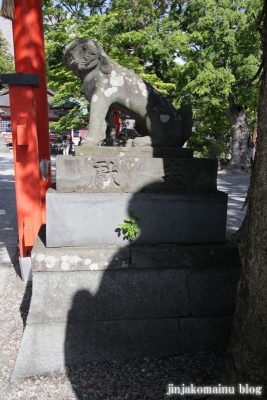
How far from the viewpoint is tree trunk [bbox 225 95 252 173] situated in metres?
A: 15.3

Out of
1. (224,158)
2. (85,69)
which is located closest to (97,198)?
(85,69)

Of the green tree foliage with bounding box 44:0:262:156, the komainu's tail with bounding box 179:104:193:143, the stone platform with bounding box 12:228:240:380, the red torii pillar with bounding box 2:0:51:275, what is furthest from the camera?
the green tree foliage with bounding box 44:0:262:156

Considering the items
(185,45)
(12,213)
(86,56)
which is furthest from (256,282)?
(185,45)

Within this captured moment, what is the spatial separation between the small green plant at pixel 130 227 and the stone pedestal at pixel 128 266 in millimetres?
47

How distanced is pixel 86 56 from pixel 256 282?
2.33m

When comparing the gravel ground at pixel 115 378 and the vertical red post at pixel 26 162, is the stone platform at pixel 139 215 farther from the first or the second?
the vertical red post at pixel 26 162

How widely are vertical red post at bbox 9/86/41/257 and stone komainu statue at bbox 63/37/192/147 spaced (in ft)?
3.32

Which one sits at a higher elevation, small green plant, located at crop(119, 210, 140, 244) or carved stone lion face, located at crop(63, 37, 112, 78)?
carved stone lion face, located at crop(63, 37, 112, 78)

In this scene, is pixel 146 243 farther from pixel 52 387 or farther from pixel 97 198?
pixel 52 387

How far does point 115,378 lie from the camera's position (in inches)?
100.0

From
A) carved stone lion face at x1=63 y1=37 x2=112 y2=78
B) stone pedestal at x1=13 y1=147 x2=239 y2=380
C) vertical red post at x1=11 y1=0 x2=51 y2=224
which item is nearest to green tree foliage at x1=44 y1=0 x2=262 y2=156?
vertical red post at x1=11 y1=0 x2=51 y2=224

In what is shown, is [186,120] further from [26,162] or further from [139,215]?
[26,162]

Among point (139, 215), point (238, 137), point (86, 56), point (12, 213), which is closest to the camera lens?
point (139, 215)

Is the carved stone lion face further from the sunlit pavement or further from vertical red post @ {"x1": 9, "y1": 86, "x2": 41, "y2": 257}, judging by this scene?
the sunlit pavement
